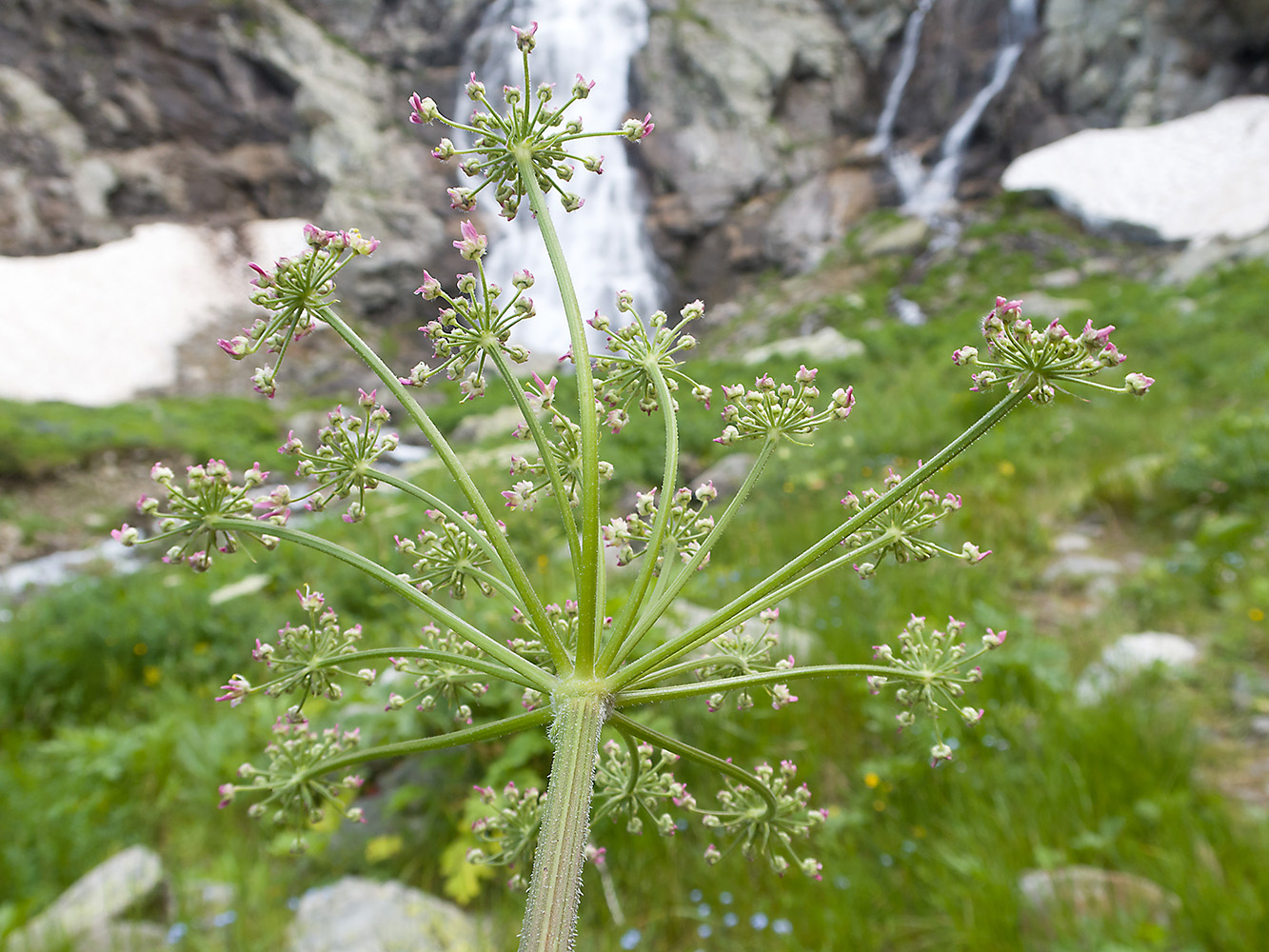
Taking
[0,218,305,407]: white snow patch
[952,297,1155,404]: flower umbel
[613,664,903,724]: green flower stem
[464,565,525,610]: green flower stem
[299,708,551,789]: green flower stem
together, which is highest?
[0,218,305,407]: white snow patch

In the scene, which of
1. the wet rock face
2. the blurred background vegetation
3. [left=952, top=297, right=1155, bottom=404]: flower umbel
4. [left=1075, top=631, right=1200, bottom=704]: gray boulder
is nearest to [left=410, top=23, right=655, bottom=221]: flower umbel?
[left=952, top=297, right=1155, bottom=404]: flower umbel

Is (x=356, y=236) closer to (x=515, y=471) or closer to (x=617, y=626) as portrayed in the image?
(x=515, y=471)

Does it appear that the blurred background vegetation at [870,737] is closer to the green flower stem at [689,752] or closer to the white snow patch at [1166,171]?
the green flower stem at [689,752]

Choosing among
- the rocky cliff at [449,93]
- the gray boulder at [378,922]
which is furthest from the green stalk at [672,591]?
the rocky cliff at [449,93]

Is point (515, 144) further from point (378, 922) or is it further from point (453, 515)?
point (378, 922)

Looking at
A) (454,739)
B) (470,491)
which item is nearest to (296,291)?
(470,491)

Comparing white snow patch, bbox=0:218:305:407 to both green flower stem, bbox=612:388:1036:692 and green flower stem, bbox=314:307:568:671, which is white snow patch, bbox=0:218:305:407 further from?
green flower stem, bbox=612:388:1036:692
